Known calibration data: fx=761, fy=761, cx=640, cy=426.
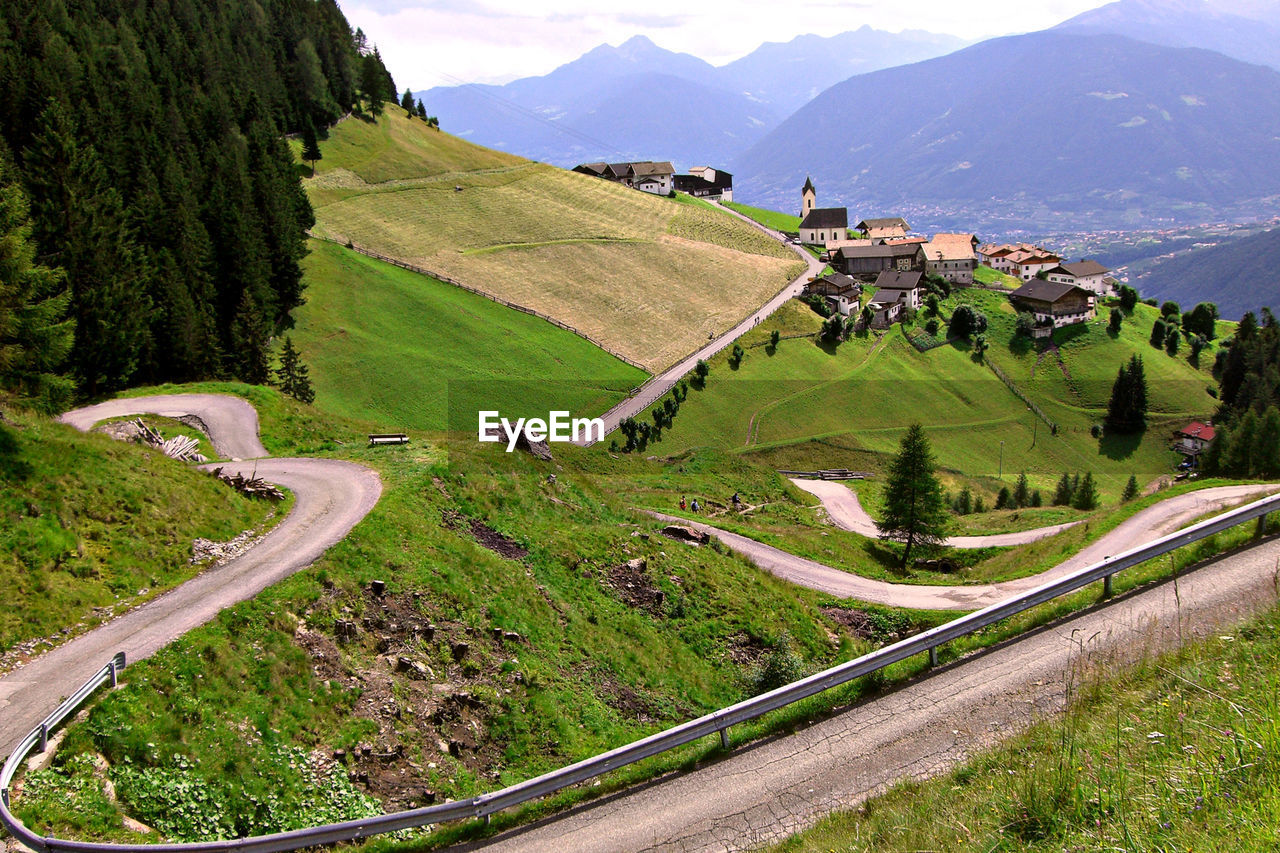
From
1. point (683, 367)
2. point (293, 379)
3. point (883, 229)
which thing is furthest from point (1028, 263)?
point (293, 379)

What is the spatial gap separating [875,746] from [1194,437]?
111 meters

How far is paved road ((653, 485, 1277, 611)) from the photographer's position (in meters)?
31.0

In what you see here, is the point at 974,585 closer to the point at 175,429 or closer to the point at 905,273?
the point at 175,429

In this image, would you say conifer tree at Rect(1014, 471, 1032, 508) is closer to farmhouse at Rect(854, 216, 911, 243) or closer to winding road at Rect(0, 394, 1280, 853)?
winding road at Rect(0, 394, 1280, 853)

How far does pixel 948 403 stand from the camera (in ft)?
333

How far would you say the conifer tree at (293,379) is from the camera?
2207 inches

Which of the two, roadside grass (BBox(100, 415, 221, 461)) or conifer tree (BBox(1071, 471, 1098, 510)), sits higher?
roadside grass (BBox(100, 415, 221, 461))

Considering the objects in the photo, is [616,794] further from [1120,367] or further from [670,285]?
[1120,367]

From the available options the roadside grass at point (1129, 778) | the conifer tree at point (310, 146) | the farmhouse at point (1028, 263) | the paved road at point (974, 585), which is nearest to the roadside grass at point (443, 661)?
the paved road at point (974, 585)

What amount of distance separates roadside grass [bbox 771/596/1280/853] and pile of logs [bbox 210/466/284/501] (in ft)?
69.6

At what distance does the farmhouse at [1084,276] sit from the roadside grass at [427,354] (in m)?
101

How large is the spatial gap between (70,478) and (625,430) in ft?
180

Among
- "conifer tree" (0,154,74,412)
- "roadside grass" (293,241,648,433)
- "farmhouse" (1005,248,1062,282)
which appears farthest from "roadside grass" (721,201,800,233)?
"conifer tree" (0,154,74,412)

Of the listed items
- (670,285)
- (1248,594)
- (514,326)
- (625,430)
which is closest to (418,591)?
(1248,594)
